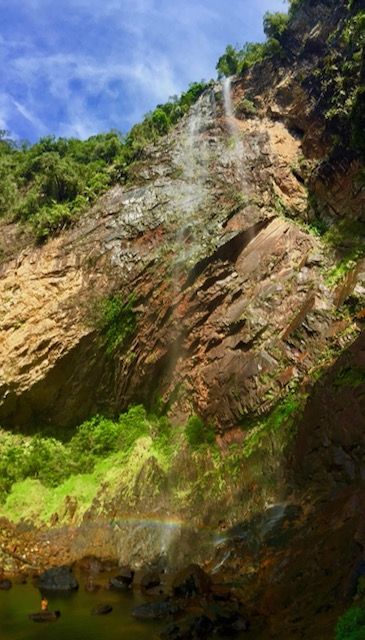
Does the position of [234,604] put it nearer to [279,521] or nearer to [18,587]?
[279,521]

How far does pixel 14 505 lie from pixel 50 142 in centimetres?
3152

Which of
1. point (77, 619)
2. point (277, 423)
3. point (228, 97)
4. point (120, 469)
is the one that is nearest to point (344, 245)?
point (277, 423)

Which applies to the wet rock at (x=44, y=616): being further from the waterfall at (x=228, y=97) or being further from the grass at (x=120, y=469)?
the waterfall at (x=228, y=97)

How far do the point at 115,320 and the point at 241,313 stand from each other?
19.5ft

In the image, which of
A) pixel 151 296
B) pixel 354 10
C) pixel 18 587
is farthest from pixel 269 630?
pixel 354 10

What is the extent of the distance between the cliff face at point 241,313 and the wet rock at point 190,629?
4.22ft

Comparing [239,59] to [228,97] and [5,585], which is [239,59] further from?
[5,585]

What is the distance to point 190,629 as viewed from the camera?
401 inches

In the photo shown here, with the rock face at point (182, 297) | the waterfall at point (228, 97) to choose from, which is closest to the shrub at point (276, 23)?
the waterfall at point (228, 97)

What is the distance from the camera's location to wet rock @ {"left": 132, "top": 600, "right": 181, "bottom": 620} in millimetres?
11516

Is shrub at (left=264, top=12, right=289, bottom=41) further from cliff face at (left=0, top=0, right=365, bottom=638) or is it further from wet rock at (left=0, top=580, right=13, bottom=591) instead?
wet rock at (left=0, top=580, right=13, bottom=591)

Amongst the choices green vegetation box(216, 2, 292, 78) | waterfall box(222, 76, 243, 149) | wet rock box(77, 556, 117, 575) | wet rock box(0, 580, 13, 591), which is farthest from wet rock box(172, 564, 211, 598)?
green vegetation box(216, 2, 292, 78)

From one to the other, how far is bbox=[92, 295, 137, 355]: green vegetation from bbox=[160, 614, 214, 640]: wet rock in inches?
538

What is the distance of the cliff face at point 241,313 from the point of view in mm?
13016
